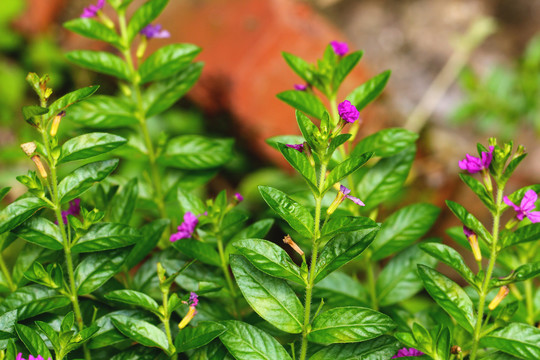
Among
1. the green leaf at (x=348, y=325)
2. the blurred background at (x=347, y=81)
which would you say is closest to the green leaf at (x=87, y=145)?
the green leaf at (x=348, y=325)

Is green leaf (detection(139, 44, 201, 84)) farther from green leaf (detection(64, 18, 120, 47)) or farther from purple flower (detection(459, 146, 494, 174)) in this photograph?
purple flower (detection(459, 146, 494, 174))

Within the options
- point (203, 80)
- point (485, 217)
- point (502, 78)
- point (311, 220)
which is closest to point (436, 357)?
point (311, 220)

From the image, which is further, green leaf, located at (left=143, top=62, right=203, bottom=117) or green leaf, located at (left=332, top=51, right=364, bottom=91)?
green leaf, located at (left=143, top=62, right=203, bottom=117)

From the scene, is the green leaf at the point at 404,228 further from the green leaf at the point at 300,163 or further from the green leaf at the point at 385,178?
the green leaf at the point at 300,163

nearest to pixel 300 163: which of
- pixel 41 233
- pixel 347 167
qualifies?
pixel 347 167

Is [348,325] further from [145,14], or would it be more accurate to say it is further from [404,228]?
[145,14]

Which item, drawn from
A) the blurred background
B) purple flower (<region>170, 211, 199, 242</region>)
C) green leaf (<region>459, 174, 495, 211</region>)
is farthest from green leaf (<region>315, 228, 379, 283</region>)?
the blurred background

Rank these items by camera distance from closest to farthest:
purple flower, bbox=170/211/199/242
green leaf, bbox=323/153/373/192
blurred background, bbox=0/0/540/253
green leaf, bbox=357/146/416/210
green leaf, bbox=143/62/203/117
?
1. green leaf, bbox=323/153/373/192
2. purple flower, bbox=170/211/199/242
3. green leaf, bbox=357/146/416/210
4. green leaf, bbox=143/62/203/117
5. blurred background, bbox=0/0/540/253
